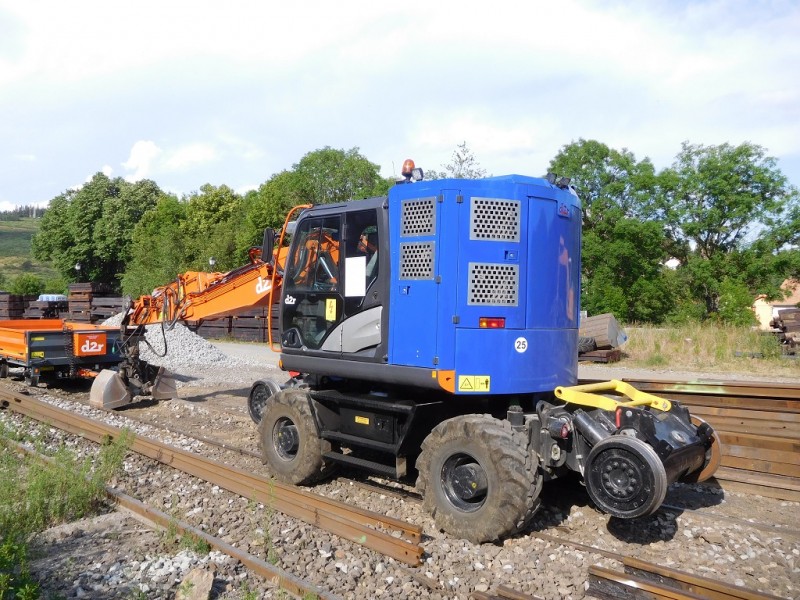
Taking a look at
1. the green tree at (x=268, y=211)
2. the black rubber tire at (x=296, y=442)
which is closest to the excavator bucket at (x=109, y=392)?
the black rubber tire at (x=296, y=442)

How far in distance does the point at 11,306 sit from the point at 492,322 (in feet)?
109

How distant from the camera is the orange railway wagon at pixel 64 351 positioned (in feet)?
43.7

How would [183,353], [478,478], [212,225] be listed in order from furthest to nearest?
[212,225] < [183,353] < [478,478]

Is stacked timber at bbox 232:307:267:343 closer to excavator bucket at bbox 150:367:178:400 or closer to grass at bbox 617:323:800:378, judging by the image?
excavator bucket at bbox 150:367:178:400

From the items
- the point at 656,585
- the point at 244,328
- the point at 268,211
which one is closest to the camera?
the point at 656,585

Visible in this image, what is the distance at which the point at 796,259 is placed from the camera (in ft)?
97.1

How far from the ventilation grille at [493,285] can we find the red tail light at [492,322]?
0.14 metres

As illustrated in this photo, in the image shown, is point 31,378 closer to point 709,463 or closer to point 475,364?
point 475,364

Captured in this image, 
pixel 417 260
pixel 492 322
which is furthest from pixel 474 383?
pixel 417 260

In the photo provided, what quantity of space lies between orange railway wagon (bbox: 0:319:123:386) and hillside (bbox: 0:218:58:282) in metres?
76.4

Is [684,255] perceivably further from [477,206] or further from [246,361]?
[477,206]

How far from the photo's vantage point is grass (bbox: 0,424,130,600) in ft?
18.2

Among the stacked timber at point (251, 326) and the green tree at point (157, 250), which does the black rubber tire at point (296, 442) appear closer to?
the stacked timber at point (251, 326)

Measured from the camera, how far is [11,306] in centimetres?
3231
